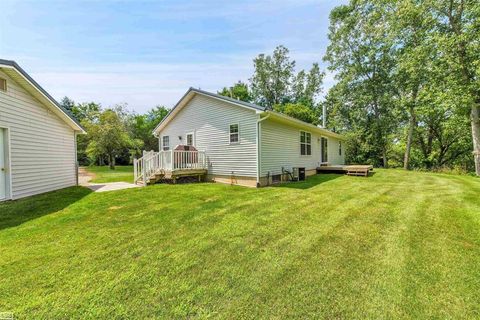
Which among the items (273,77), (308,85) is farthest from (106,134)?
(308,85)

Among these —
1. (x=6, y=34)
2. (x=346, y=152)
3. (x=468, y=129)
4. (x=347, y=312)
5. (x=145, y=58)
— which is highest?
(x=145, y=58)

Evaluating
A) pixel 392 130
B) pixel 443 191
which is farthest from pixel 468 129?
pixel 443 191

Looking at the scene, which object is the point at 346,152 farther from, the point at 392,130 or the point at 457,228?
the point at 457,228

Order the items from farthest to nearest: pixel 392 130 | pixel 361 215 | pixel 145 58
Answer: pixel 392 130 → pixel 145 58 → pixel 361 215

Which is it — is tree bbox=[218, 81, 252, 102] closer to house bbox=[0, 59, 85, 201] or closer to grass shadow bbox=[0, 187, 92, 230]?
house bbox=[0, 59, 85, 201]

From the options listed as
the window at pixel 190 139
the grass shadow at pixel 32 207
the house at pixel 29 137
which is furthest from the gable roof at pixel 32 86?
the window at pixel 190 139

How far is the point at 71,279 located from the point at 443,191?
33.0ft

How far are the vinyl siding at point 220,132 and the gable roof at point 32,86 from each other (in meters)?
5.01

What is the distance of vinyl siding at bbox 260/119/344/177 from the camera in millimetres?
9273

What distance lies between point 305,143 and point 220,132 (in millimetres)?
5372

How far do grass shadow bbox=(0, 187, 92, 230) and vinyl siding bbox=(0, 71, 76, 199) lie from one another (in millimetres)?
620

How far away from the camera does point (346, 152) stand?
20.8 m

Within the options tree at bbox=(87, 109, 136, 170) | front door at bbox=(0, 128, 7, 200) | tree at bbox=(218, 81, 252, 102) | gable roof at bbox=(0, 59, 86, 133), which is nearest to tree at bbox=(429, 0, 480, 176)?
gable roof at bbox=(0, 59, 86, 133)

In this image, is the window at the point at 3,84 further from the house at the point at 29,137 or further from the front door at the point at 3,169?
the front door at the point at 3,169
